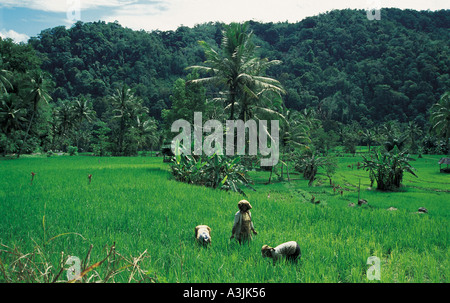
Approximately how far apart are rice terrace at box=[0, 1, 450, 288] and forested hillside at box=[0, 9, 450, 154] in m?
0.56

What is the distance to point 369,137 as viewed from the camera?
49.1 m

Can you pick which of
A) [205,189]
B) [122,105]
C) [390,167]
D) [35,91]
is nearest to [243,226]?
[205,189]

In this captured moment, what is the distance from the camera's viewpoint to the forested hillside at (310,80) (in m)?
38.4

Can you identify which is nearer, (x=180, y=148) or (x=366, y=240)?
(x=366, y=240)

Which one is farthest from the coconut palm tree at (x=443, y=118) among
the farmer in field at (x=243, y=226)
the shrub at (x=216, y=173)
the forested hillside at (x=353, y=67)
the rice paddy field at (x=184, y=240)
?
the farmer in field at (x=243, y=226)

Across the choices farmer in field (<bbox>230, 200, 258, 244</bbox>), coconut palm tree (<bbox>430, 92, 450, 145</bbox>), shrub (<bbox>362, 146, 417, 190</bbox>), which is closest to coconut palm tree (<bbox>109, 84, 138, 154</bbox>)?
shrub (<bbox>362, 146, 417, 190</bbox>)

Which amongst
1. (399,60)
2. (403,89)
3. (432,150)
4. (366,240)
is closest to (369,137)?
(432,150)

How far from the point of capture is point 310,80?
237 feet

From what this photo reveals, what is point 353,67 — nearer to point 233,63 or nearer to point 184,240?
point 233,63

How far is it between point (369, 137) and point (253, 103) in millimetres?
39221

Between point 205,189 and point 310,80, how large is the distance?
70.1 meters

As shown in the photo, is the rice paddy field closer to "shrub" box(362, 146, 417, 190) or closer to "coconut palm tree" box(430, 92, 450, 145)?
"shrub" box(362, 146, 417, 190)

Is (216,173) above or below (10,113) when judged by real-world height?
below

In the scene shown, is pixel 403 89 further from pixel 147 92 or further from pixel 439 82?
pixel 147 92
